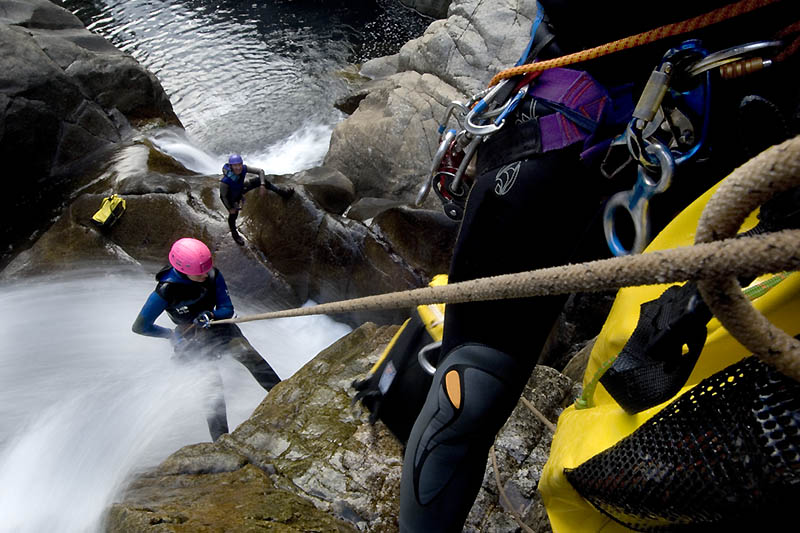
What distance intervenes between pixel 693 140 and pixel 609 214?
266mm

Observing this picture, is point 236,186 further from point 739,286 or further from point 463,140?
point 739,286

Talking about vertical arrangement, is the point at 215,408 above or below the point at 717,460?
below

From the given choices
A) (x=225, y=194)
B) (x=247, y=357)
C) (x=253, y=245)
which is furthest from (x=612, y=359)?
(x=253, y=245)

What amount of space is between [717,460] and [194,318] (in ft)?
13.5

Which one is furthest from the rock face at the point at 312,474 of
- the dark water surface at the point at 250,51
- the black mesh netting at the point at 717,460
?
the dark water surface at the point at 250,51

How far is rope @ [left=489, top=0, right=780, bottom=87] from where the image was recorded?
107 cm

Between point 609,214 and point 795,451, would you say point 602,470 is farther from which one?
point 609,214

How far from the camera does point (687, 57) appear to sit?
1146 millimetres

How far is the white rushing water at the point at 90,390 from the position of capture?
2.97 metres

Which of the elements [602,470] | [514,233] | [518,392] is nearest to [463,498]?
[518,392]

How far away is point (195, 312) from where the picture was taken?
13.6 feet

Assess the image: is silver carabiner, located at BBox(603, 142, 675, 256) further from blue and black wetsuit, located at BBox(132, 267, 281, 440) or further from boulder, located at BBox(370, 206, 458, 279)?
boulder, located at BBox(370, 206, 458, 279)

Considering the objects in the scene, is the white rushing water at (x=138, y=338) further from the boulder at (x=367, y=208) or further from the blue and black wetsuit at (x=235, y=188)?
the boulder at (x=367, y=208)

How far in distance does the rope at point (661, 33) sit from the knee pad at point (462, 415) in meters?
0.91
